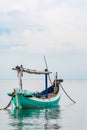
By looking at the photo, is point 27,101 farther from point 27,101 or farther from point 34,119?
point 34,119

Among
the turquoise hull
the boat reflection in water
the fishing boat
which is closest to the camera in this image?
the boat reflection in water

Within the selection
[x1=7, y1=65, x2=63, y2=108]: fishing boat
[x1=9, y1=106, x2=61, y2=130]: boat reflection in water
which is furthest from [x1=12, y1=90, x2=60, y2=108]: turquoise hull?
[x1=9, y1=106, x2=61, y2=130]: boat reflection in water

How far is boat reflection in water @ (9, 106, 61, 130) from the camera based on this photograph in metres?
41.2

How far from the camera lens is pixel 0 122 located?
149 ft

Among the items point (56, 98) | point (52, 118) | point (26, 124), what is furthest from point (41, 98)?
point (26, 124)

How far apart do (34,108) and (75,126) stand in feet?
50.4

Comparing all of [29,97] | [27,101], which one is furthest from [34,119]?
[27,101]

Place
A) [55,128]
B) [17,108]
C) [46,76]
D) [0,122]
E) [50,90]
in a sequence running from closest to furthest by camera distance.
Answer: [55,128]
[0,122]
[17,108]
[46,76]
[50,90]

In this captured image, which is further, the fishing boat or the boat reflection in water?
the fishing boat

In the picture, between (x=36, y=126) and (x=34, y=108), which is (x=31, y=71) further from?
(x=36, y=126)

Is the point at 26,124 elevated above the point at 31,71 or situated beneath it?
situated beneath

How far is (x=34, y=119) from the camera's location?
47156 millimetres

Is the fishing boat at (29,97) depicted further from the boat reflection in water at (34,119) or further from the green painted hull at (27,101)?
the boat reflection in water at (34,119)

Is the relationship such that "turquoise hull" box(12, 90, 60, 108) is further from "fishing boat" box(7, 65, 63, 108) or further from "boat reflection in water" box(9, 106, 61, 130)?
"boat reflection in water" box(9, 106, 61, 130)
